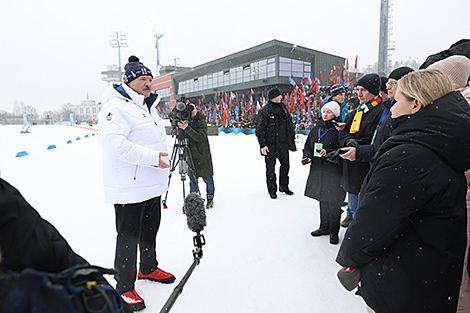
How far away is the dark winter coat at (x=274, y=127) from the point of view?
4898 mm

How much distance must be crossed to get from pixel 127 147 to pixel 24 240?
53.5 inches

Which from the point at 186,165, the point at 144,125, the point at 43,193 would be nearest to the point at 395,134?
the point at 144,125

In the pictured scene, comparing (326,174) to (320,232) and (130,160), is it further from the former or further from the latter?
(130,160)

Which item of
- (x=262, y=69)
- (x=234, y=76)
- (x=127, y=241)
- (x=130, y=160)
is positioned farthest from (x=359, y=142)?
(x=234, y=76)

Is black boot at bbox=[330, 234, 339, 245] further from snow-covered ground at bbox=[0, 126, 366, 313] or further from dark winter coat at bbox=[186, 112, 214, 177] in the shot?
dark winter coat at bbox=[186, 112, 214, 177]

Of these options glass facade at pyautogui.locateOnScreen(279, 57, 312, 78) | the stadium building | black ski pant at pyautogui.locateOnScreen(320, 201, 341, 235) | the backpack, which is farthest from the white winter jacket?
glass facade at pyautogui.locateOnScreen(279, 57, 312, 78)

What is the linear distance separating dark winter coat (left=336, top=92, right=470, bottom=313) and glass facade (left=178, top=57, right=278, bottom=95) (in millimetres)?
27369

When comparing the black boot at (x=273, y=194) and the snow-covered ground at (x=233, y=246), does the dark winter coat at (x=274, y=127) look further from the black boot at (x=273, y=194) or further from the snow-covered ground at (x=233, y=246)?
the snow-covered ground at (x=233, y=246)

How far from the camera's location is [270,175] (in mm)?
4945

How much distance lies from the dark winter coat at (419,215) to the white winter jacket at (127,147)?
1.60 metres

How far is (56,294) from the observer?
596mm

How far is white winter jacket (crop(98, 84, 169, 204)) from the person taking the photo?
202 centimetres

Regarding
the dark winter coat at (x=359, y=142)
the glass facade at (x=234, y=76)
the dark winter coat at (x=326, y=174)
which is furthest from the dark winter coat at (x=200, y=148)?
the glass facade at (x=234, y=76)

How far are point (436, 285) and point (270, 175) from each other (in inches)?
145
